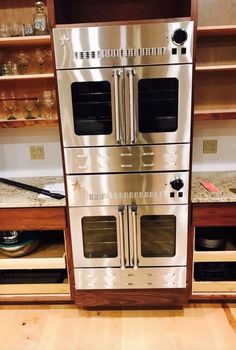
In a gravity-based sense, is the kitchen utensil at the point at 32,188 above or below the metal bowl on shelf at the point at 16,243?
above

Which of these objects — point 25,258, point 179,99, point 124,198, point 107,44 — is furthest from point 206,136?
point 25,258

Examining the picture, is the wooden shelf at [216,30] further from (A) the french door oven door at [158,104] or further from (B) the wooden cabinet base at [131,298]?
(B) the wooden cabinet base at [131,298]

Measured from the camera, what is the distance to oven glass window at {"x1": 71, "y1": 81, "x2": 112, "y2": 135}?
1769mm

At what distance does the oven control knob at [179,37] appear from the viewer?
5.38ft

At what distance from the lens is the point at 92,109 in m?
1.80

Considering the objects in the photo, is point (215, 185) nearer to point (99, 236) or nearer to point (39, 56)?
point (99, 236)

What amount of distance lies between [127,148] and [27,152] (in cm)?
99

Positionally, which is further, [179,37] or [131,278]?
[131,278]

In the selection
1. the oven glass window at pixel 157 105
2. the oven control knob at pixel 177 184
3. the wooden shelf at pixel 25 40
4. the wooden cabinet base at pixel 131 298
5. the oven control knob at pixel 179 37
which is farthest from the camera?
the wooden cabinet base at pixel 131 298

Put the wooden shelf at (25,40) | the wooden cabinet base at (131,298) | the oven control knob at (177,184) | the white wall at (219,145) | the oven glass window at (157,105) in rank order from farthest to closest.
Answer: the white wall at (219,145), the wooden cabinet base at (131,298), the wooden shelf at (25,40), the oven control knob at (177,184), the oven glass window at (157,105)

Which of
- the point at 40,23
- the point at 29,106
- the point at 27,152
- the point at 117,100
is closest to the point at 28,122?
the point at 29,106

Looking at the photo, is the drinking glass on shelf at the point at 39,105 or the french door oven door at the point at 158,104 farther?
the drinking glass on shelf at the point at 39,105

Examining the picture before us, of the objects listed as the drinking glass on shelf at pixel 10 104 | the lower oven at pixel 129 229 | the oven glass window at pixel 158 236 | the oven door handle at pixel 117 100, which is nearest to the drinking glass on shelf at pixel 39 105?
the drinking glass on shelf at pixel 10 104

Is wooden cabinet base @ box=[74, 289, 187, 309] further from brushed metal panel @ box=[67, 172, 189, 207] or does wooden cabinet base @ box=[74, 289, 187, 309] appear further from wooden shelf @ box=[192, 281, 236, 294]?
brushed metal panel @ box=[67, 172, 189, 207]
